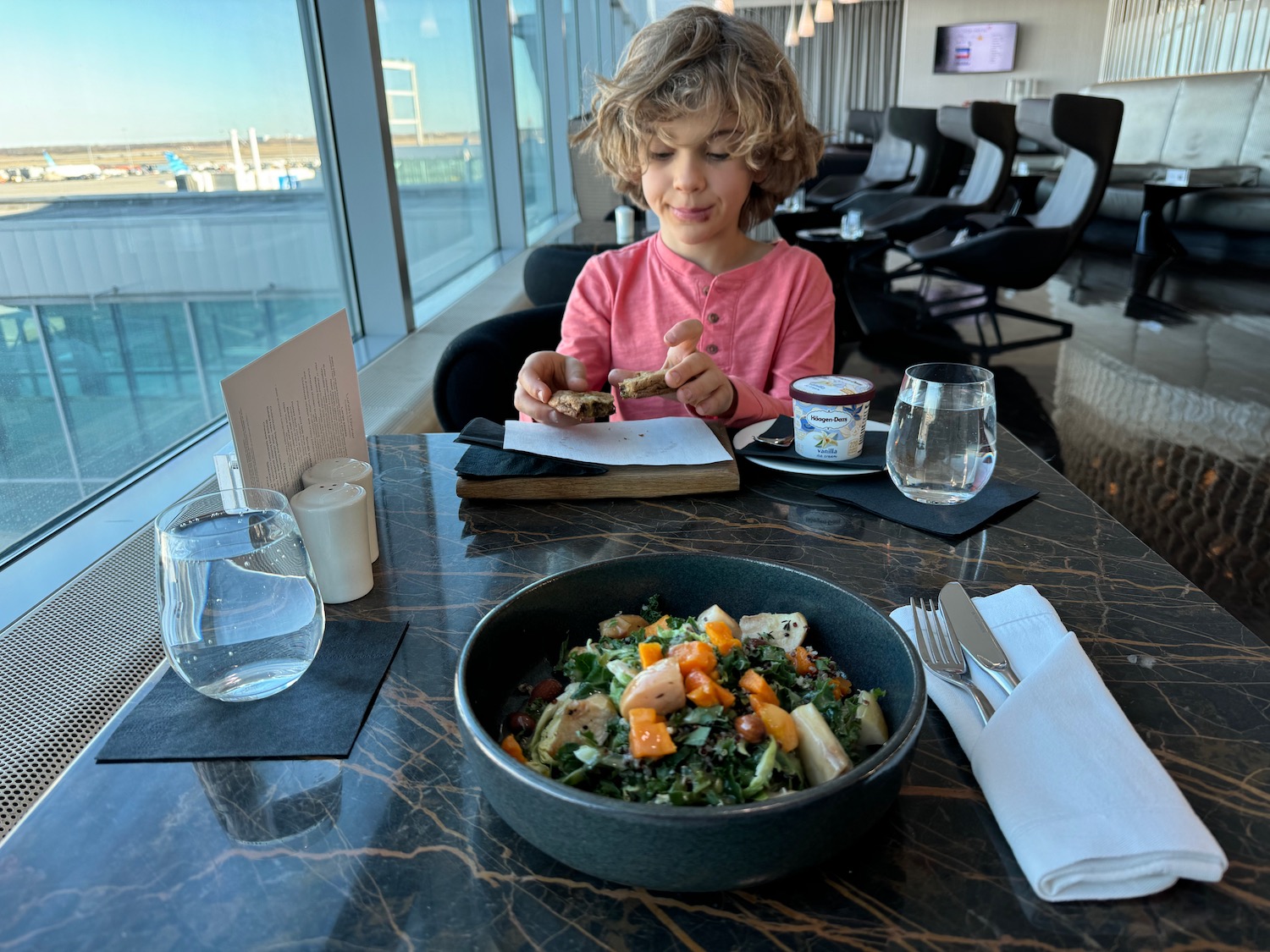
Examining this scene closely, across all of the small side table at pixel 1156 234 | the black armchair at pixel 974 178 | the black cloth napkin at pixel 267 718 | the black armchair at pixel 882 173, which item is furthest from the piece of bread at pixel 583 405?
the black armchair at pixel 882 173

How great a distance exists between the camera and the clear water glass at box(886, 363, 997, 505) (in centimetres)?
95

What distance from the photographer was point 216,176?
197 centimetres

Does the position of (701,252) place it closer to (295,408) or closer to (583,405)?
(583,405)

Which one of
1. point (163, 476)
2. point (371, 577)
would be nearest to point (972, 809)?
point (371, 577)

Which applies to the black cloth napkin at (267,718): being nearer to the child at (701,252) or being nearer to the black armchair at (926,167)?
the child at (701,252)

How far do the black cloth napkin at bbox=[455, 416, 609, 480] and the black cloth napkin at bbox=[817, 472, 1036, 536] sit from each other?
0.29 metres

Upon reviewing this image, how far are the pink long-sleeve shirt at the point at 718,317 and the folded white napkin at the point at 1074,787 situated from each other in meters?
1.01

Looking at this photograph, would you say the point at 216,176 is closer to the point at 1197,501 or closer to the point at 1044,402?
the point at 1197,501

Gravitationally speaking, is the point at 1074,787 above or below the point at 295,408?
below

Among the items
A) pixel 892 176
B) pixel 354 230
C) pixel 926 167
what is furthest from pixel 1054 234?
pixel 892 176

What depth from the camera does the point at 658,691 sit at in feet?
1.77

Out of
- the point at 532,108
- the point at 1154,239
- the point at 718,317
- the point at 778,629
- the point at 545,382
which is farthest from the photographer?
the point at 1154,239

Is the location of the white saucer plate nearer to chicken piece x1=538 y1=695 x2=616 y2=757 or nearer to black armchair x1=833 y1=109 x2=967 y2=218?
chicken piece x1=538 y1=695 x2=616 y2=757

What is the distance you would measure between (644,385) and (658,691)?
2.28 ft
